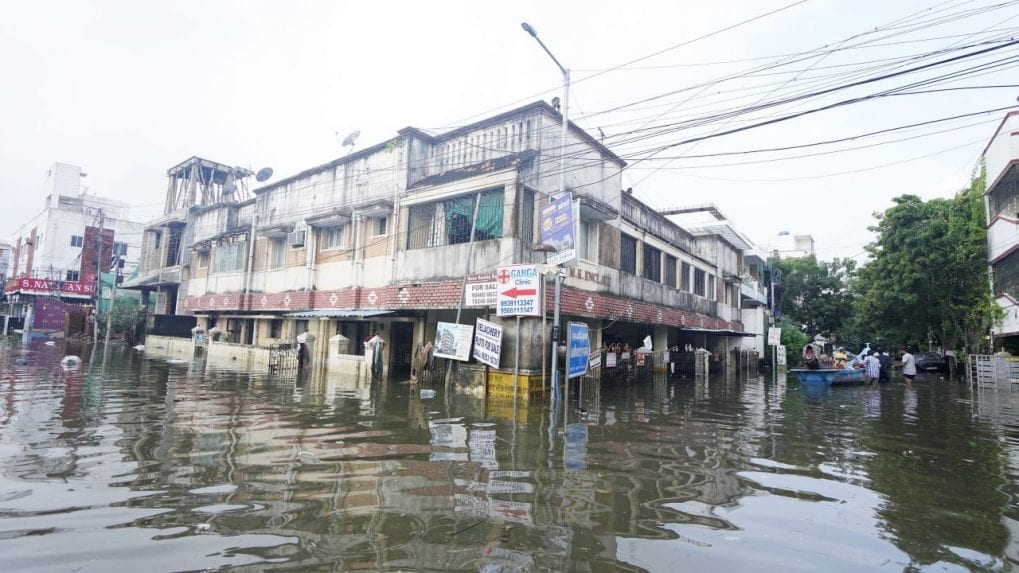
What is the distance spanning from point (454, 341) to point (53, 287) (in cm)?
4494

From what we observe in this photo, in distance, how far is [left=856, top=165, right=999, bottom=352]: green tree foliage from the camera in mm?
25078

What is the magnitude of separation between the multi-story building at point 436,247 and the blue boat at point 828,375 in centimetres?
542

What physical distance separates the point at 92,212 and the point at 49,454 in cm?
5680

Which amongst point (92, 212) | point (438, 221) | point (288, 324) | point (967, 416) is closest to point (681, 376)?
point (967, 416)

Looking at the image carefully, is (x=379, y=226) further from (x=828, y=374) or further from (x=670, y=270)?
(x=828, y=374)

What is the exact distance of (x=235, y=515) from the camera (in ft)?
14.9

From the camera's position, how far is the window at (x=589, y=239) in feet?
56.2

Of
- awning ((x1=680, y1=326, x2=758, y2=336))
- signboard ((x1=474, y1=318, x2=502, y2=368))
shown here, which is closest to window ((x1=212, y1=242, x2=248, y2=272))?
signboard ((x1=474, y1=318, x2=502, y2=368))

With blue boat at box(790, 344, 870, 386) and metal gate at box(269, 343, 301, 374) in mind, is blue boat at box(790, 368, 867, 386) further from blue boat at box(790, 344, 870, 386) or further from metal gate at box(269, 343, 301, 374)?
metal gate at box(269, 343, 301, 374)

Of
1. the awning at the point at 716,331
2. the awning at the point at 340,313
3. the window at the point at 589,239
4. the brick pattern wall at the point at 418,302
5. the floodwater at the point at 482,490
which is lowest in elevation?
the floodwater at the point at 482,490

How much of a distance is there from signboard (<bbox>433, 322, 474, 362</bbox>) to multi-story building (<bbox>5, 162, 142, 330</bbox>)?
128 feet

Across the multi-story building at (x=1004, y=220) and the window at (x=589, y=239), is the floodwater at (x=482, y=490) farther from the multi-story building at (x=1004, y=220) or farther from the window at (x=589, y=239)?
the multi-story building at (x=1004, y=220)

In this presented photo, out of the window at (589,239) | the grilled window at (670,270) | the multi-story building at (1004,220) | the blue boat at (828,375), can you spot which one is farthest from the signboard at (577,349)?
the multi-story building at (1004,220)

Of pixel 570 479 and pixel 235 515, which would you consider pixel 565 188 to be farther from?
pixel 235 515
